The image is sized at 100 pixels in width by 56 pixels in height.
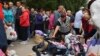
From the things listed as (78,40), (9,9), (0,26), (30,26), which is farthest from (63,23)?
(0,26)

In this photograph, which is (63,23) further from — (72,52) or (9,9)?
Answer: (9,9)

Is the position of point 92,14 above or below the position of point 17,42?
above

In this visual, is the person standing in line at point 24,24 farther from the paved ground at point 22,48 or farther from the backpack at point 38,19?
the backpack at point 38,19

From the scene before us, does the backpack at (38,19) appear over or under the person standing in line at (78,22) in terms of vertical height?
under

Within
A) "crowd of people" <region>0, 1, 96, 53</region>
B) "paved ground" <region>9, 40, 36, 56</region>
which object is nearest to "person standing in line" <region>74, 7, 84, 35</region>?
"crowd of people" <region>0, 1, 96, 53</region>

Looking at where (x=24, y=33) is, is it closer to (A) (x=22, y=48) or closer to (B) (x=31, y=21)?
(B) (x=31, y=21)

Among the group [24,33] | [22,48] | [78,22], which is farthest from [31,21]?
[78,22]

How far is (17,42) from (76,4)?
19.1 ft

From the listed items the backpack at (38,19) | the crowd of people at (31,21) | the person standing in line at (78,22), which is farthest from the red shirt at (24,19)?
the person standing in line at (78,22)

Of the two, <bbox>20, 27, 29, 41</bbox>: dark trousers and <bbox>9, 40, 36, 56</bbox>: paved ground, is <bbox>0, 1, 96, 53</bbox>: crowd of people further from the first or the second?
<bbox>9, 40, 36, 56</bbox>: paved ground

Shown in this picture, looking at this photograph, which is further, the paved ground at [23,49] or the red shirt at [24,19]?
the red shirt at [24,19]

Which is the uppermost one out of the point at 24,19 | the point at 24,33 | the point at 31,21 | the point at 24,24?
the point at 24,19

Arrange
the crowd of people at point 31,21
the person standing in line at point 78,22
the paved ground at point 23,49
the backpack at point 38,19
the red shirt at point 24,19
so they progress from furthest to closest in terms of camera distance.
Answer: the backpack at point 38,19, the red shirt at point 24,19, the person standing in line at point 78,22, the crowd of people at point 31,21, the paved ground at point 23,49

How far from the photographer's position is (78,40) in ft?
26.8
